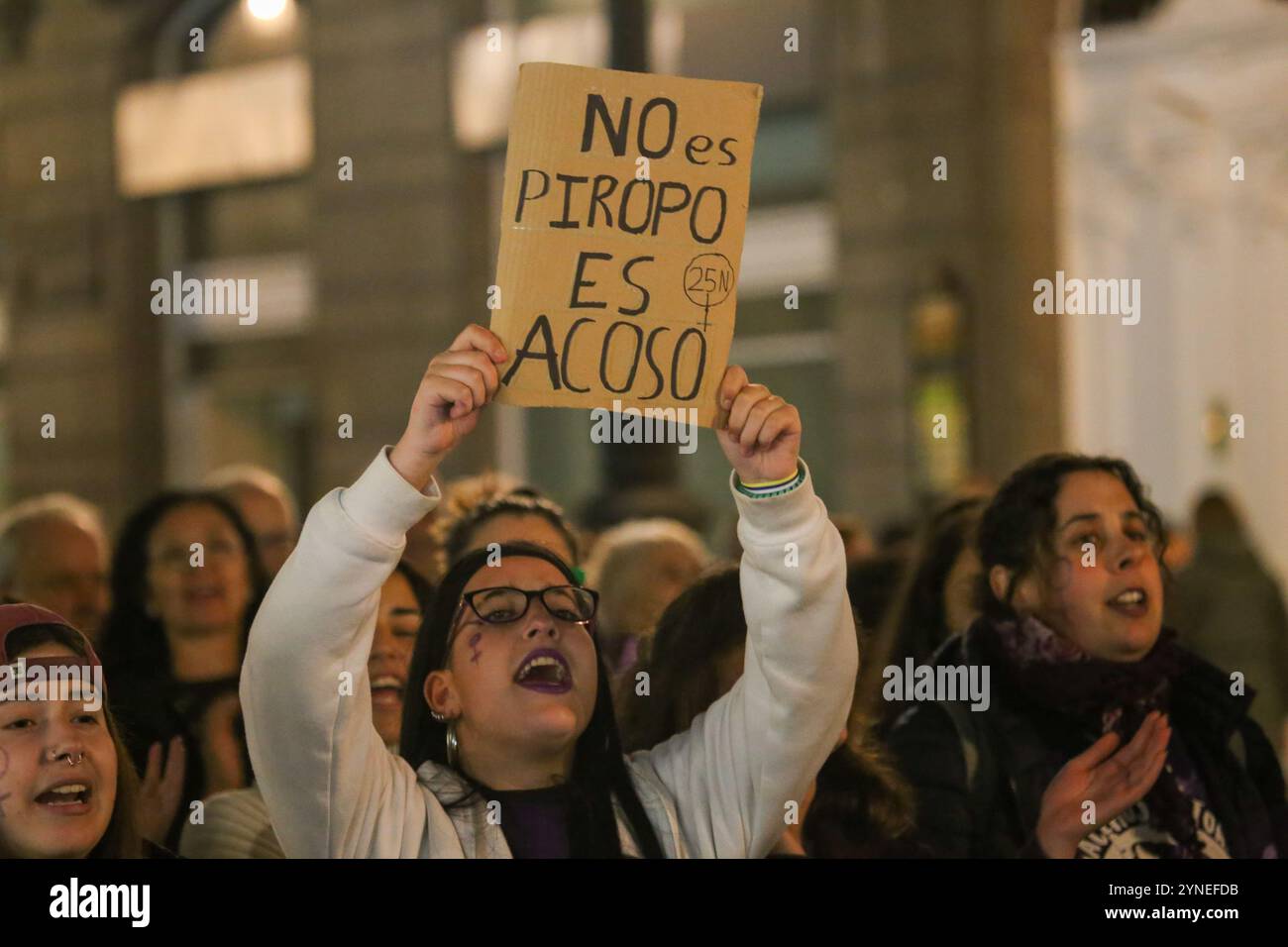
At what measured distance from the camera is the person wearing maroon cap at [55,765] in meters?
2.24

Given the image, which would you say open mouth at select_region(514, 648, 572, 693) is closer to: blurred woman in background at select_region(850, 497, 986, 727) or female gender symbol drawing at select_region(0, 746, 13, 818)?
female gender symbol drawing at select_region(0, 746, 13, 818)

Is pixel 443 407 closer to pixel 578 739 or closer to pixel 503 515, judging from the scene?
pixel 578 739

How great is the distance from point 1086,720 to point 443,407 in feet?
4.03

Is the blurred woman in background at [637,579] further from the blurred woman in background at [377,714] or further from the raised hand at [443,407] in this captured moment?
the raised hand at [443,407]

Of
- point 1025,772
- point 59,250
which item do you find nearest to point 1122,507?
point 1025,772

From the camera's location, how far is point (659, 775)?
252cm

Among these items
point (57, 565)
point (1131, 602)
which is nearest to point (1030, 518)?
point (1131, 602)

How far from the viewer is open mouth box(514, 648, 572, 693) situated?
2.33m

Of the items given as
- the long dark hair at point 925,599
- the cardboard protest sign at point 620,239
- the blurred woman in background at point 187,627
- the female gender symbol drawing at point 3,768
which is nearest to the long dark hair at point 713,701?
the long dark hair at point 925,599

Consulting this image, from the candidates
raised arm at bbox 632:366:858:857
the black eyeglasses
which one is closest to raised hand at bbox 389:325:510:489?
the black eyeglasses

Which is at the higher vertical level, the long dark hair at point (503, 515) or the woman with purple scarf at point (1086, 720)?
the long dark hair at point (503, 515)

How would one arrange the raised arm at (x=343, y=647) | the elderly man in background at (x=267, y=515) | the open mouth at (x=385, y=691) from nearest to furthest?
the raised arm at (x=343, y=647) → the open mouth at (x=385, y=691) → the elderly man in background at (x=267, y=515)
